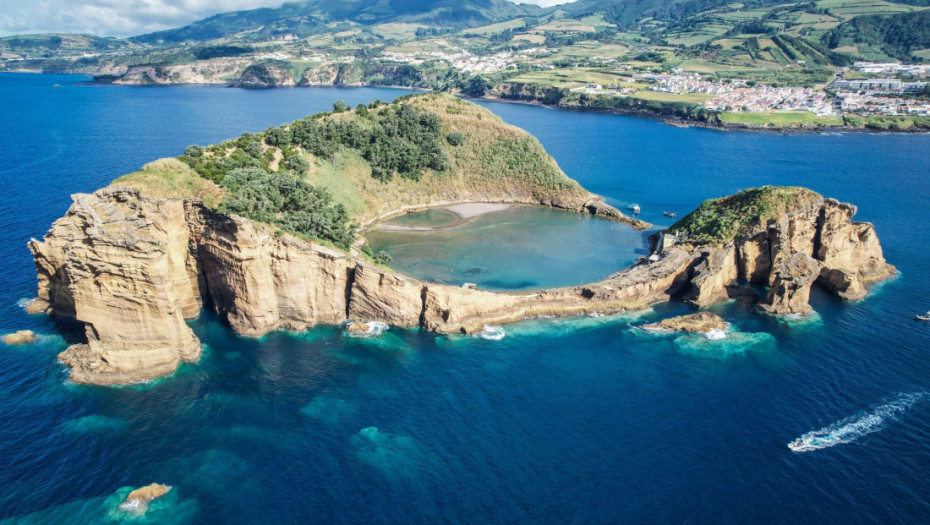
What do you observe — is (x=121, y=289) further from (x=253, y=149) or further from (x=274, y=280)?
(x=253, y=149)

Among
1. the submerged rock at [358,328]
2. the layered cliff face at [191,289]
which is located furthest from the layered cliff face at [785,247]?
the submerged rock at [358,328]

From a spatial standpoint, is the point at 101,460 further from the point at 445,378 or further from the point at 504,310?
the point at 504,310

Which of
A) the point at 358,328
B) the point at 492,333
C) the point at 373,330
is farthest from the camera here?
the point at 492,333

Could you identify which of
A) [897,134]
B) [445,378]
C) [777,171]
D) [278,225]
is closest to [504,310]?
[445,378]

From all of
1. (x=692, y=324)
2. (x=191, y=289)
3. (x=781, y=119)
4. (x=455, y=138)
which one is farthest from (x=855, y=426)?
(x=781, y=119)

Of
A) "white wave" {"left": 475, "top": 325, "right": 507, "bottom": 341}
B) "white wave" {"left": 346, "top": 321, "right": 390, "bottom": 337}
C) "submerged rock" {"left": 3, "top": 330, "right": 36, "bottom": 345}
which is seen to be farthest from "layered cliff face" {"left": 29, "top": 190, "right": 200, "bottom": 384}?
"white wave" {"left": 475, "top": 325, "right": 507, "bottom": 341}

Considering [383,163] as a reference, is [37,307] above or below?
below
